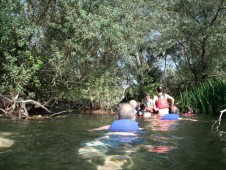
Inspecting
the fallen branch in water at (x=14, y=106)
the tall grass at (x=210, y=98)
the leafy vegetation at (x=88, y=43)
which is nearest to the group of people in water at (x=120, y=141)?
the fallen branch in water at (x=14, y=106)

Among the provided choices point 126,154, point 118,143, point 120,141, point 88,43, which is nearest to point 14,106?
point 88,43

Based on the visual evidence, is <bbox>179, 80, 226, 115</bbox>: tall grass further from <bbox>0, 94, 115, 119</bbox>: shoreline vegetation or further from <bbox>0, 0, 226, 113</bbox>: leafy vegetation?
<bbox>0, 94, 115, 119</bbox>: shoreline vegetation

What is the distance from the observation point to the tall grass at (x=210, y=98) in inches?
654

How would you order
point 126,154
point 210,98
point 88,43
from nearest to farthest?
1. point 126,154
2. point 88,43
3. point 210,98

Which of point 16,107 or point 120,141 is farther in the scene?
point 16,107

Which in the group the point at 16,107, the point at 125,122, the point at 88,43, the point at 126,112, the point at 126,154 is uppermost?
the point at 88,43

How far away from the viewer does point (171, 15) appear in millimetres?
23328

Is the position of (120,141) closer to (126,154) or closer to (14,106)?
(126,154)

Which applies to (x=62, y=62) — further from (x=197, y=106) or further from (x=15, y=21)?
(x=197, y=106)

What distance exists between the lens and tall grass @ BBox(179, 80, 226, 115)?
54.5ft

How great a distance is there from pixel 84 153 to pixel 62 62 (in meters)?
10.4

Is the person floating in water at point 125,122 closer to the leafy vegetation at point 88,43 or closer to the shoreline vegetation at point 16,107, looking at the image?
the leafy vegetation at point 88,43

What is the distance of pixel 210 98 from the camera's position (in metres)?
17.3

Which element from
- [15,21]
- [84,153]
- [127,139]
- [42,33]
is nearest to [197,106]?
[42,33]
